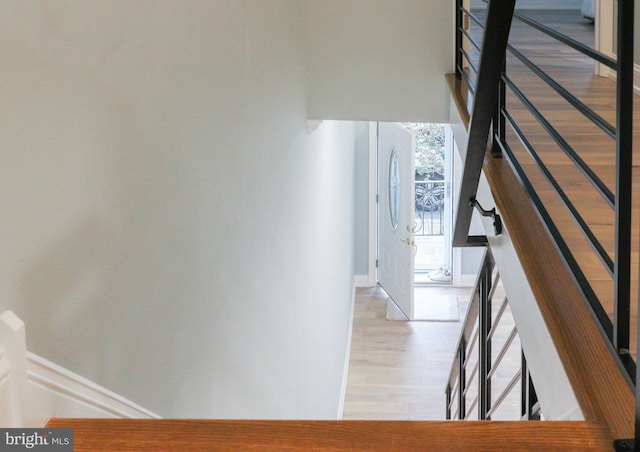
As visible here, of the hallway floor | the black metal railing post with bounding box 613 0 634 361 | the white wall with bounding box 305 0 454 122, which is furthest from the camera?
the hallway floor

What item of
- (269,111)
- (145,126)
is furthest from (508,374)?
(145,126)

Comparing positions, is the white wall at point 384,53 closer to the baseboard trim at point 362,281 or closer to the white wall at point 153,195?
the white wall at point 153,195

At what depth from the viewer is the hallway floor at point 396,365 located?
21.6ft

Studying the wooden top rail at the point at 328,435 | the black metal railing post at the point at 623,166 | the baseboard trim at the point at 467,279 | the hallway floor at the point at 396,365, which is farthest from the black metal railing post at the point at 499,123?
the baseboard trim at the point at 467,279

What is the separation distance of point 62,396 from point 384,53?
3.23 m

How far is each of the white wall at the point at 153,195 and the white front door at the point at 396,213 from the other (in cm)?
445

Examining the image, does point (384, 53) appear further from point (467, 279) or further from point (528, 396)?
point (467, 279)

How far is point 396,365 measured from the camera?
23.8ft

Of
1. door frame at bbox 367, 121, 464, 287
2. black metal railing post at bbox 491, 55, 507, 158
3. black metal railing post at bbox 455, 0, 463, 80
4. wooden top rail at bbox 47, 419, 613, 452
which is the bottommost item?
door frame at bbox 367, 121, 464, 287

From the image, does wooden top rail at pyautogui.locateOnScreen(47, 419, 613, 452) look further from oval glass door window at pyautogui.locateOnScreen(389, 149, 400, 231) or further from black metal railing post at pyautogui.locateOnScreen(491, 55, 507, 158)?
oval glass door window at pyautogui.locateOnScreen(389, 149, 400, 231)

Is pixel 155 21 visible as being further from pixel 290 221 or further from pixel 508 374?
pixel 508 374

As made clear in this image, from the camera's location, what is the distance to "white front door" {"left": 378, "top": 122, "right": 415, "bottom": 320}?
782cm

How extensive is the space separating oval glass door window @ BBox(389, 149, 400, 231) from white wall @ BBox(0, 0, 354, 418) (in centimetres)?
482

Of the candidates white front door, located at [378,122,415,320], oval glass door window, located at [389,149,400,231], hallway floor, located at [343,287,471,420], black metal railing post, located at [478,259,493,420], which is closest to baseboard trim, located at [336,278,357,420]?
hallway floor, located at [343,287,471,420]
